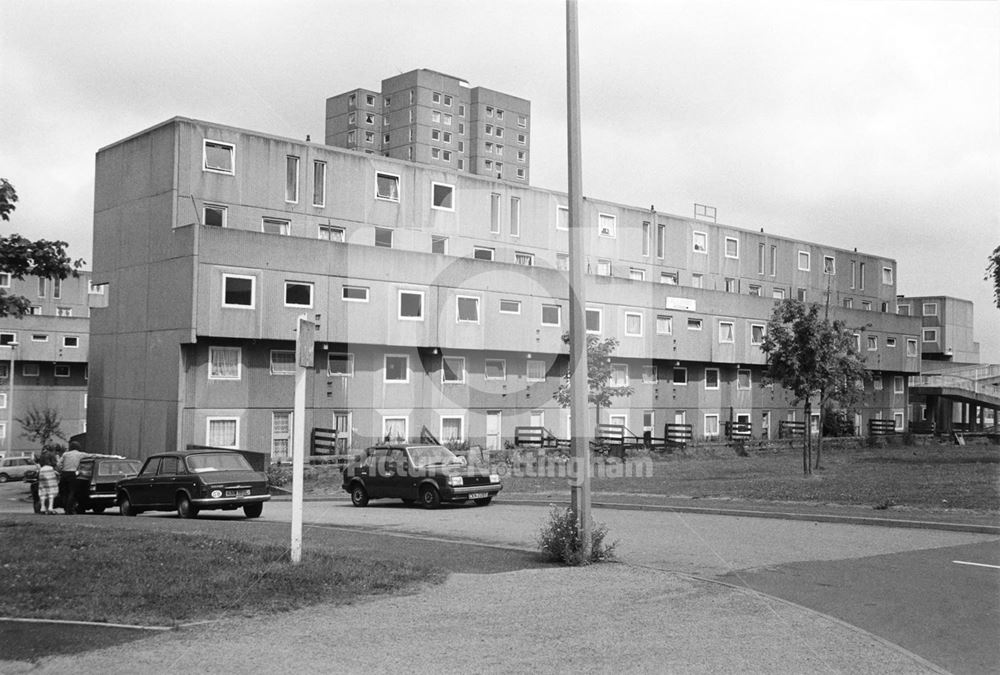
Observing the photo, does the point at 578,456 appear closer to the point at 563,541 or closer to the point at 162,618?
the point at 563,541

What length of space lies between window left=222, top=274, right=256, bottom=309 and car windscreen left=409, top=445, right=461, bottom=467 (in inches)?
646

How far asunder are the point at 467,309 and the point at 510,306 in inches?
94.1

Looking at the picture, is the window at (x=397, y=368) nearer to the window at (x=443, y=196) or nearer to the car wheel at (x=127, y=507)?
the window at (x=443, y=196)

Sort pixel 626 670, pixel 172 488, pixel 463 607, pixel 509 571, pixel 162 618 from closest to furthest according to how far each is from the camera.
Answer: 1. pixel 626 670
2. pixel 162 618
3. pixel 463 607
4. pixel 509 571
5. pixel 172 488

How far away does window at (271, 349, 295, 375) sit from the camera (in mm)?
39344

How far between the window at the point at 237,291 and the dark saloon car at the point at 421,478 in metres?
15.0

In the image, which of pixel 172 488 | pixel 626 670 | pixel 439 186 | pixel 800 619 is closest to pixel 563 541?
pixel 800 619

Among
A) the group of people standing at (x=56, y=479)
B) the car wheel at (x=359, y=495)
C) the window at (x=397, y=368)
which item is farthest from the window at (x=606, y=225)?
the group of people standing at (x=56, y=479)

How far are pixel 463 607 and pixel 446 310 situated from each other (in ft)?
110

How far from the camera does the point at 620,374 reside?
4988cm

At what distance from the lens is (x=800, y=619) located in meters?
8.75

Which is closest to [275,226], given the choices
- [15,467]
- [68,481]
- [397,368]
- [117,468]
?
[397,368]

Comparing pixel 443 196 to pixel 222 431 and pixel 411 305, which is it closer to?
pixel 411 305

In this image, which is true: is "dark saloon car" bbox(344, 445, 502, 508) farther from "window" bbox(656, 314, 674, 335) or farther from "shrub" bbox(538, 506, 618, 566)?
"window" bbox(656, 314, 674, 335)
